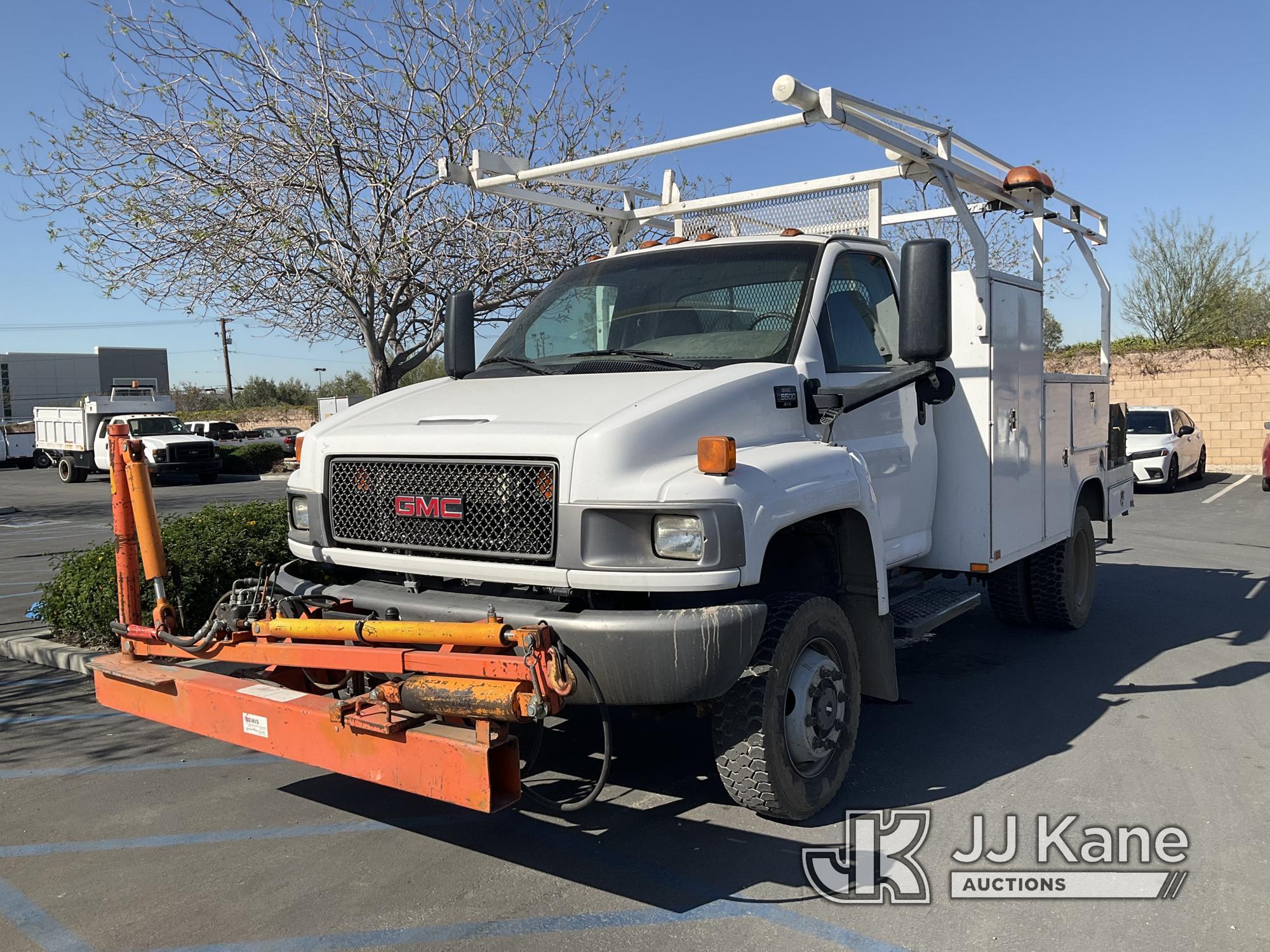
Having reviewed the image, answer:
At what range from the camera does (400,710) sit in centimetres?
353

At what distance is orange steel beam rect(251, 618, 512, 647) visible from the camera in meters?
3.43

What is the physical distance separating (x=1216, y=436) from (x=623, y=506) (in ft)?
82.4

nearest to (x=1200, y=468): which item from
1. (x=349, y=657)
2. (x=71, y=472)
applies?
(x=349, y=657)

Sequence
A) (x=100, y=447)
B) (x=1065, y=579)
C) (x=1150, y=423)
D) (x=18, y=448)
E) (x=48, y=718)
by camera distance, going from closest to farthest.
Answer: (x=48, y=718) → (x=1065, y=579) → (x=1150, y=423) → (x=100, y=447) → (x=18, y=448)

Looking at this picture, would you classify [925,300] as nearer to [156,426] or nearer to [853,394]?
[853,394]

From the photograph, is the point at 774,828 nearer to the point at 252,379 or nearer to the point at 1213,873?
the point at 1213,873

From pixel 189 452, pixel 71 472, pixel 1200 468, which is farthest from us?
pixel 71 472

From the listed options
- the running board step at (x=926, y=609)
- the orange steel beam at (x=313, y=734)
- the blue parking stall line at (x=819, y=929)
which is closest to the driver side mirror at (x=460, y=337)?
the orange steel beam at (x=313, y=734)

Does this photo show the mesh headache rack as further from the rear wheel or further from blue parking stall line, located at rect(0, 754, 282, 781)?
the rear wheel

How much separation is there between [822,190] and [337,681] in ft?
12.5

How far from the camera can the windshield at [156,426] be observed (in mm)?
30578

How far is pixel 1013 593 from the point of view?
746 cm

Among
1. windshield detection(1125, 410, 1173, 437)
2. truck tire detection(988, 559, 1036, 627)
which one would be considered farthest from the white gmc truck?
windshield detection(1125, 410, 1173, 437)

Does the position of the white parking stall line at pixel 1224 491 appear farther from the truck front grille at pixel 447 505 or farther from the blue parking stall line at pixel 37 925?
the blue parking stall line at pixel 37 925
